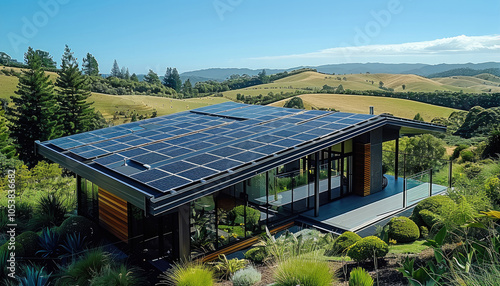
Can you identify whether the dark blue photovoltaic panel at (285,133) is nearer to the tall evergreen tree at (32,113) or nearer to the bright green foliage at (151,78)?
the tall evergreen tree at (32,113)

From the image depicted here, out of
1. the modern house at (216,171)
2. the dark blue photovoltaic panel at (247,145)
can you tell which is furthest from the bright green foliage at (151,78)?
the dark blue photovoltaic panel at (247,145)

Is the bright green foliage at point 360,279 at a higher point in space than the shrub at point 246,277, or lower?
higher

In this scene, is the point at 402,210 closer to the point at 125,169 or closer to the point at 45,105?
the point at 125,169

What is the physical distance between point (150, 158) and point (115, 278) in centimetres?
388

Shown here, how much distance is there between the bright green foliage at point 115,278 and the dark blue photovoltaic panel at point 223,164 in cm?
323

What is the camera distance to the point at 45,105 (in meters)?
34.9

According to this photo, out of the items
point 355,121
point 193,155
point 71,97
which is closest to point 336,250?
point 193,155

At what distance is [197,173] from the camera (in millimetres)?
9898

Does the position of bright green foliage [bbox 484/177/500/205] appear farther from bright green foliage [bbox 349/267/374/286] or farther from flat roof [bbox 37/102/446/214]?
bright green foliage [bbox 349/267/374/286]

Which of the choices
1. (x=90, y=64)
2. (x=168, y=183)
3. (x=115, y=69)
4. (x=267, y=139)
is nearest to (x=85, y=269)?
(x=168, y=183)

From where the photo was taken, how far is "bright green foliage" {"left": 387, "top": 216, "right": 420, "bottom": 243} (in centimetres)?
1102

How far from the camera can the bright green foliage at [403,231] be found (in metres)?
11.0

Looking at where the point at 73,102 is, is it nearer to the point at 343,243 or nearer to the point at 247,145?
the point at 247,145

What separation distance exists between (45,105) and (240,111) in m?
24.1
